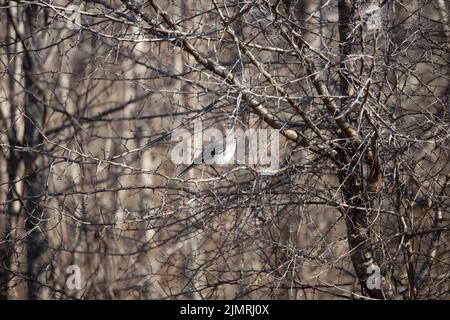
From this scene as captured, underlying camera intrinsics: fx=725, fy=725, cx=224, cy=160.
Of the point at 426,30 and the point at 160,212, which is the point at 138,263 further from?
the point at 426,30

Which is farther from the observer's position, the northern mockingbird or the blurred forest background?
the northern mockingbird

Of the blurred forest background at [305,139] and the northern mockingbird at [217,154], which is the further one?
the northern mockingbird at [217,154]

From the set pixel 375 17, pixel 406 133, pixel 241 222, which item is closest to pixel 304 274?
pixel 241 222

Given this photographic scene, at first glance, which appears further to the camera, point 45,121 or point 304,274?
point 45,121

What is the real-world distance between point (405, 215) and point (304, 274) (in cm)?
212

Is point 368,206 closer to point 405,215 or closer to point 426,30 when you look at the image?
point 405,215

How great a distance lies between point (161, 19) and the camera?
14.4ft
